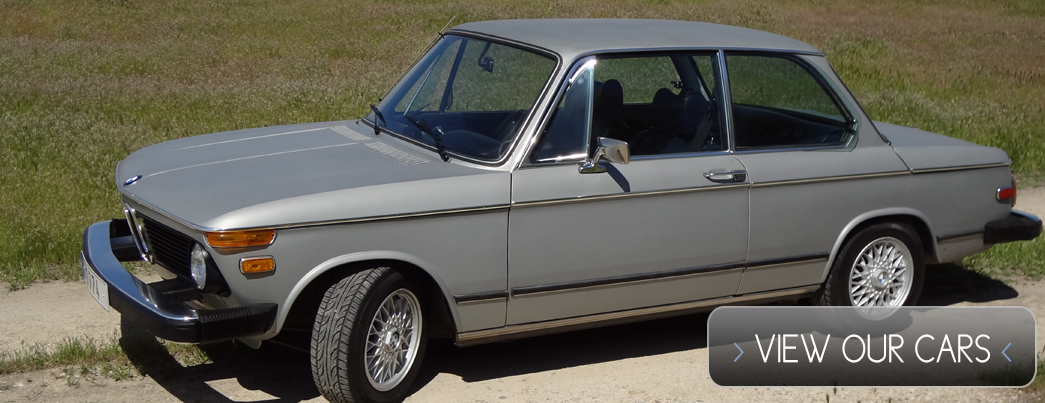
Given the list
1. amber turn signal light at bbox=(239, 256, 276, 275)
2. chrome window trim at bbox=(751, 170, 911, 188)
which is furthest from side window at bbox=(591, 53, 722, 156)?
amber turn signal light at bbox=(239, 256, 276, 275)

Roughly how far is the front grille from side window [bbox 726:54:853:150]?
287 centimetres

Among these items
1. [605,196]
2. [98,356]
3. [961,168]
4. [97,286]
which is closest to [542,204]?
[605,196]

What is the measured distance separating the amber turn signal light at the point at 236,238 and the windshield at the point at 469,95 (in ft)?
3.84

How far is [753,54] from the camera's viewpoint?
17.6ft

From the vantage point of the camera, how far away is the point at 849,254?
5500 mm

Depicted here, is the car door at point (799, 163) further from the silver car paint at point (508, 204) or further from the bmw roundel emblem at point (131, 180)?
the bmw roundel emblem at point (131, 180)

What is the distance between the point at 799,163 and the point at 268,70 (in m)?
12.7

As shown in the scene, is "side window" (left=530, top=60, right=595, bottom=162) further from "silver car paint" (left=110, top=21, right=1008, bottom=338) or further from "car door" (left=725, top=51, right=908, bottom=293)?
"car door" (left=725, top=51, right=908, bottom=293)

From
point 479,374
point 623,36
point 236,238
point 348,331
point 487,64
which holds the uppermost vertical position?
point 623,36

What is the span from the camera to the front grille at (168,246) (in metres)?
4.27

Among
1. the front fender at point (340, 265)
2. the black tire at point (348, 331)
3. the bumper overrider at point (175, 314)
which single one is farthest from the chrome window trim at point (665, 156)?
the bumper overrider at point (175, 314)

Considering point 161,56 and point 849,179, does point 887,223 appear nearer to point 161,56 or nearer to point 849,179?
point 849,179

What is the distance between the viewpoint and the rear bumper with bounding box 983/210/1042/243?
232 inches

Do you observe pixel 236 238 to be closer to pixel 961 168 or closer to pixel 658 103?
pixel 658 103
